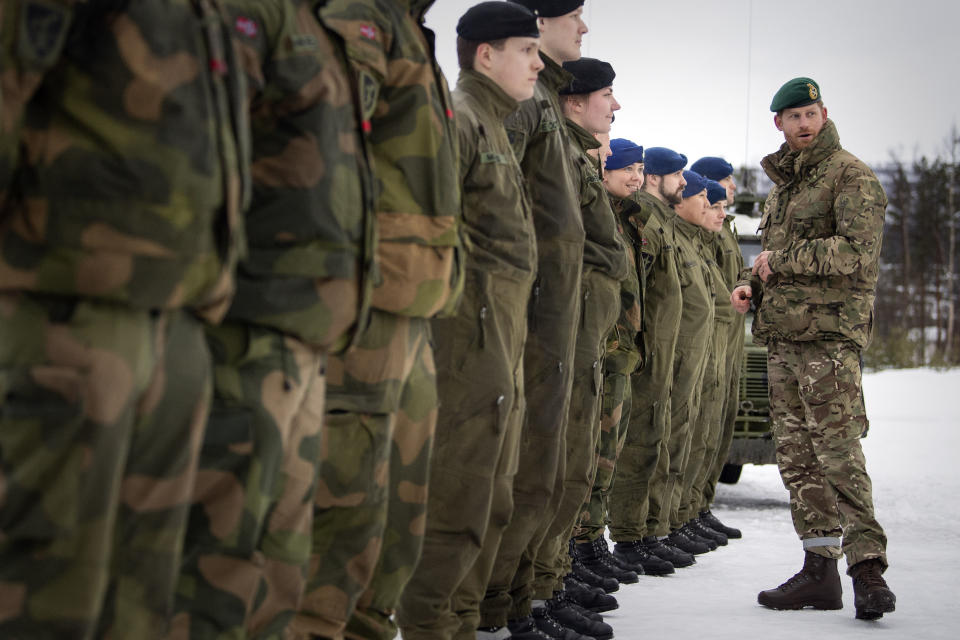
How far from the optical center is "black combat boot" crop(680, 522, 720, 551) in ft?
23.6

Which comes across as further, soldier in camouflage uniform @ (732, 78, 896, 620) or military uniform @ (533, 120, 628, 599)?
soldier in camouflage uniform @ (732, 78, 896, 620)

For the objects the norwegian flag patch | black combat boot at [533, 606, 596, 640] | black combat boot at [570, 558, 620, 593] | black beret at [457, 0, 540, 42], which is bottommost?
black combat boot at [570, 558, 620, 593]

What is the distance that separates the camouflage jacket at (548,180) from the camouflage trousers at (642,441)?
2231 mm

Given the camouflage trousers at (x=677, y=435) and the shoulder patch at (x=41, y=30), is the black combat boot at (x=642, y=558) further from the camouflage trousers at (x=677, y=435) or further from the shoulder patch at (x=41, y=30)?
the shoulder patch at (x=41, y=30)

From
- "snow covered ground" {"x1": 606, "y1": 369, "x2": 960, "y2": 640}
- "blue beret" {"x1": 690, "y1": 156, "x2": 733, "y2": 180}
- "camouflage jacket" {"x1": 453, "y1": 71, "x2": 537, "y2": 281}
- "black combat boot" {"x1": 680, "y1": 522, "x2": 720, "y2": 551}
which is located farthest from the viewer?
"blue beret" {"x1": 690, "y1": 156, "x2": 733, "y2": 180}

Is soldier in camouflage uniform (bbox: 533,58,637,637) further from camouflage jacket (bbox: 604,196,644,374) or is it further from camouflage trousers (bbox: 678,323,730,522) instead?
camouflage trousers (bbox: 678,323,730,522)

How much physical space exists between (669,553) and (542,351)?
9.41 feet

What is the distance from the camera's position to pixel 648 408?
253 inches

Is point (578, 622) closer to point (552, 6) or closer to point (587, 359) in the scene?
point (587, 359)

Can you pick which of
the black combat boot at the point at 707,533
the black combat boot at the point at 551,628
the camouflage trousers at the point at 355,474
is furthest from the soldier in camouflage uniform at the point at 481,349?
the black combat boot at the point at 707,533

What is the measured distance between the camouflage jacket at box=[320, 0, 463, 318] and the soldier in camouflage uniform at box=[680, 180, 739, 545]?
4787mm

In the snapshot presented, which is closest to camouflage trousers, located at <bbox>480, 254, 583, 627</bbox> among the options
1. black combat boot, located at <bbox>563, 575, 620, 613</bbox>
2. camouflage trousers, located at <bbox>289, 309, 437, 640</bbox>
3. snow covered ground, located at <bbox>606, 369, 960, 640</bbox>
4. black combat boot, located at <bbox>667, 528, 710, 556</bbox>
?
snow covered ground, located at <bbox>606, 369, 960, 640</bbox>

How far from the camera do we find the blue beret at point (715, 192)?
821 cm

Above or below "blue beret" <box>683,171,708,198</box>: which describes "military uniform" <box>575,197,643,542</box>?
below
